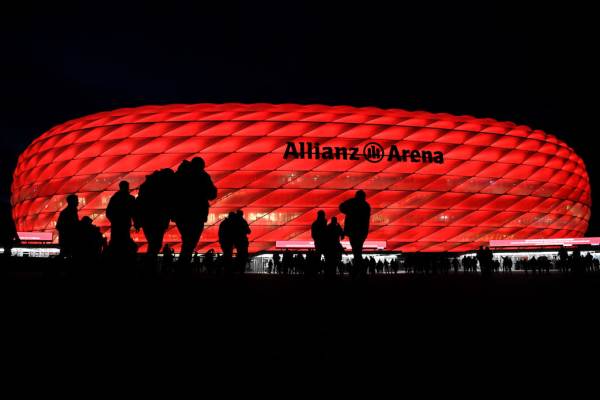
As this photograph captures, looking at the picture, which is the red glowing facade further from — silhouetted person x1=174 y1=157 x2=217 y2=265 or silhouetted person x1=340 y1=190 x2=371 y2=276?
silhouetted person x1=174 y1=157 x2=217 y2=265

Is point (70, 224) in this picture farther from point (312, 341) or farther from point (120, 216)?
point (312, 341)

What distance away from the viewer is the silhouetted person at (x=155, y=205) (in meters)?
6.70

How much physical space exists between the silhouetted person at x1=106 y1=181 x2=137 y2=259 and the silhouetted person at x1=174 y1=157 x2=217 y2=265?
136cm

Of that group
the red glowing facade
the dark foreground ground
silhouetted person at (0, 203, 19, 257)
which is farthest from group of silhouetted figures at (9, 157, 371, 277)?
the red glowing facade

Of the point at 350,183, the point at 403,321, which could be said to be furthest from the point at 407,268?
the point at 403,321

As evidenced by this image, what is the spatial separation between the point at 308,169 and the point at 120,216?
29.8m

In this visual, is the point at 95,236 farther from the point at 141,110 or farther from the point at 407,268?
the point at 141,110

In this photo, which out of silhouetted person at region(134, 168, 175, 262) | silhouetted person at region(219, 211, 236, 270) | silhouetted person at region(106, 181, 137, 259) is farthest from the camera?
silhouetted person at region(219, 211, 236, 270)

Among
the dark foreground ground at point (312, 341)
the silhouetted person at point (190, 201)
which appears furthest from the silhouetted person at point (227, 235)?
the dark foreground ground at point (312, 341)

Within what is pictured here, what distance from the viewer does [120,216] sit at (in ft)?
24.6

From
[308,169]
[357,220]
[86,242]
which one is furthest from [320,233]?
[308,169]

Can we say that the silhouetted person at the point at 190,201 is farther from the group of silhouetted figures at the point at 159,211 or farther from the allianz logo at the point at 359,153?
the allianz logo at the point at 359,153

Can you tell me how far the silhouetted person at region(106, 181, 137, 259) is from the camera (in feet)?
24.5

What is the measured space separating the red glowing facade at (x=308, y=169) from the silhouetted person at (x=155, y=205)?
2887 centimetres
